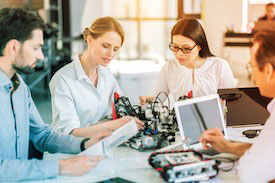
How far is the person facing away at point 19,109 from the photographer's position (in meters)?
1.68

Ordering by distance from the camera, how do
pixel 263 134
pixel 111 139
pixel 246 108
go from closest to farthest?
pixel 263 134 → pixel 111 139 → pixel 246 108

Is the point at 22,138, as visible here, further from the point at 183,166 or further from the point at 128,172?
the point at 183,166

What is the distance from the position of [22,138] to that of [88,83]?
749 millimetres

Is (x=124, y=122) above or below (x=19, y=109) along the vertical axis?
below

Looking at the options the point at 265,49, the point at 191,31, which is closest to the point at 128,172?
the point at 265,49

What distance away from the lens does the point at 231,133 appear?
242 centimetres

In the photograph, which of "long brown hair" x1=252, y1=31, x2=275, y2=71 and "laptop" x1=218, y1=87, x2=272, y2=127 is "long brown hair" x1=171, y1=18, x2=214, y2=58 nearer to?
"laptop" x1=218, y1=87, x2=272, y2=127

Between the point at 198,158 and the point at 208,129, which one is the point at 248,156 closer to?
the point at 198,158

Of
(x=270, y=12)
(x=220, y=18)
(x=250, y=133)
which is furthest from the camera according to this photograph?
(x=220, y=18)

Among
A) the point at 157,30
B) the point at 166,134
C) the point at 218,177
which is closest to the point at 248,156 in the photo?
the point at 218,177

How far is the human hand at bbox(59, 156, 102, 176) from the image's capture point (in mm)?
1683

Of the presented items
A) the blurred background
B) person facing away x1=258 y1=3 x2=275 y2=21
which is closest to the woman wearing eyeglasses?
the blurred background

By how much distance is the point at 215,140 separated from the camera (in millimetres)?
1871

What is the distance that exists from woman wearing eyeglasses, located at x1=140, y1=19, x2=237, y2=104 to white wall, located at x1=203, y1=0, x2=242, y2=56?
18.8ft
